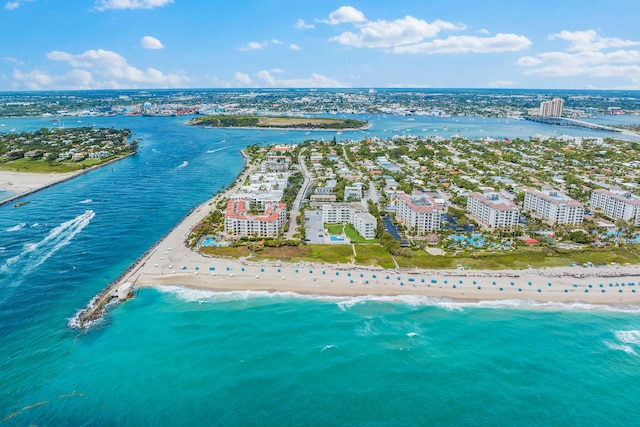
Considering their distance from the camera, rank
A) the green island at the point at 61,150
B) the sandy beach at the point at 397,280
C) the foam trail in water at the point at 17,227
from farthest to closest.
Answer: the green island at the point at 61,150 → the foam trail in water at the point at 17,227 → the sandy beach at the point at 397,280

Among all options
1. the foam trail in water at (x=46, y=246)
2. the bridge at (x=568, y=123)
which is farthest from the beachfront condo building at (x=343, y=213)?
the bridge at (x=568, y=123)

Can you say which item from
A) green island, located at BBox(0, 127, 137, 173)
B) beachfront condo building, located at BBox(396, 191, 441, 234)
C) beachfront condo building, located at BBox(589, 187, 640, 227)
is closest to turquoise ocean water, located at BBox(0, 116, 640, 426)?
beachfront condo building, located at BBox(396, 191, 441, 234)

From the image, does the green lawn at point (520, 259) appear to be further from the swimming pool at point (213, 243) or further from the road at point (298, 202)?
the swimming pool at point (213, 243)

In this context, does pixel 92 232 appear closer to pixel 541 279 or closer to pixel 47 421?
pixel 47 421

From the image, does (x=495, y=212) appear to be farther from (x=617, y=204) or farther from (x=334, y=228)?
(x=334, y=228)

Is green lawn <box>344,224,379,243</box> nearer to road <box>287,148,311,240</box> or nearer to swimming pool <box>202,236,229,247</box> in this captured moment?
road <box>287,148,311,240</box>

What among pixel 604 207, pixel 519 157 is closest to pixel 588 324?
pixel 604 207
